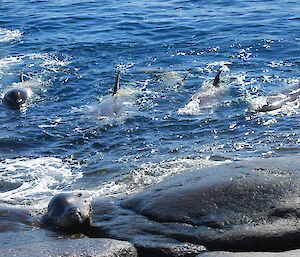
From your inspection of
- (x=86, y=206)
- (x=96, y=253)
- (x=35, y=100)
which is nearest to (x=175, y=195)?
(x=86, y=206)

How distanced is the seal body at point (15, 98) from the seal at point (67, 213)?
6.63m

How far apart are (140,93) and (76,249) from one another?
8.30 m

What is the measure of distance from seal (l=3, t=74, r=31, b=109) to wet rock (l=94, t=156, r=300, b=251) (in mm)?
6653

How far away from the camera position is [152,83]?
1536 cm

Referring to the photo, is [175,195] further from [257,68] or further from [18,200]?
[257,68]

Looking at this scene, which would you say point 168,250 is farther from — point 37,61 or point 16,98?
point 37,61

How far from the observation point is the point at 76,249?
661 centimetres

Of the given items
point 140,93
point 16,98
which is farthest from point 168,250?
point 16,98

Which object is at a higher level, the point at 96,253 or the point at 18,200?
the point at 96,253

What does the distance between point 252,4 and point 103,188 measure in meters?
16.8

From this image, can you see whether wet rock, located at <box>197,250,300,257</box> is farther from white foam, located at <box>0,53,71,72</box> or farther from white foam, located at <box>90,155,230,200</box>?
white foam, located at <box>0,53,71,72</box>

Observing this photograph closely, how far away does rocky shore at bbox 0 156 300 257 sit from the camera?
6723 mm

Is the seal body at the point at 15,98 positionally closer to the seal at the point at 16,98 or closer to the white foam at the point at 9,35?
the seal at the point at 16,98

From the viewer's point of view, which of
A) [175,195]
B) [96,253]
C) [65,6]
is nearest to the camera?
[96,253]
